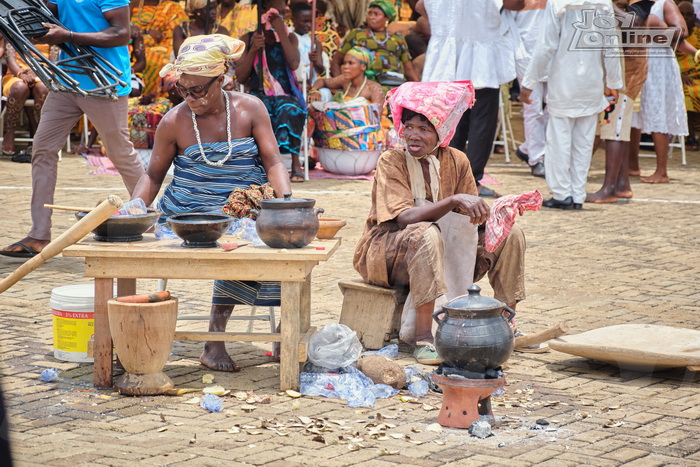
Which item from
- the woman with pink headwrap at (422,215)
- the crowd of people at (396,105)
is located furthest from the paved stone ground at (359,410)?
the crowd of people at (396,105)

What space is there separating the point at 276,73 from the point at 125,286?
6646 mm

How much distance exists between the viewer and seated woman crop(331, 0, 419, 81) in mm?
12453

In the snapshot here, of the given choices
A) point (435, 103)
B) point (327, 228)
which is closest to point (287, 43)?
point (435, 103)

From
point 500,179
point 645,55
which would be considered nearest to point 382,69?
point 500,179

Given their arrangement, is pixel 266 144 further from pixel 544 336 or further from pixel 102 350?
pixel 544 336

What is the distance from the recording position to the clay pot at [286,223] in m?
4.26

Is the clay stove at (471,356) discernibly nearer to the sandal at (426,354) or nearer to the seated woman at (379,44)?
the sandal at (426,354)

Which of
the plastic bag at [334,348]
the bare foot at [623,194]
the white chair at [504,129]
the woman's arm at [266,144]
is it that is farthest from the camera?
the white chair at [504,129]

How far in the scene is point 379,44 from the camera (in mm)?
12508

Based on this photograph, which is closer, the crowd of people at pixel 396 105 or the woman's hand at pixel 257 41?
the crowd of people at pixel 396 105

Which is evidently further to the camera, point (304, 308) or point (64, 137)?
point (64, 137)

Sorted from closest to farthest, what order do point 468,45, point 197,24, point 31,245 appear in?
point 31,245 < point 468,45 < point 197,24

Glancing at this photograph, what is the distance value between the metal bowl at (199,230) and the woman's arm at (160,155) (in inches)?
25.9

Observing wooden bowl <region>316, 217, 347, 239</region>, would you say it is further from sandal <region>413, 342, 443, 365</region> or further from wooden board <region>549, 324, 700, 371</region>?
wooden board <region>549, 324, 700, 371</region>
